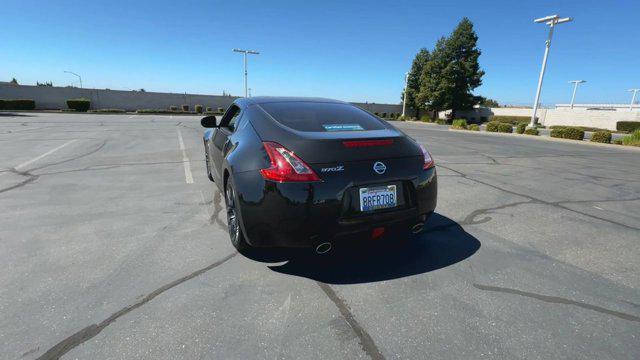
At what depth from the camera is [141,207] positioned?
436 cm

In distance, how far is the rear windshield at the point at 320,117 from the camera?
3.01 m

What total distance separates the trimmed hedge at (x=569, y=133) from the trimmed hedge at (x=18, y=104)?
48.6 m

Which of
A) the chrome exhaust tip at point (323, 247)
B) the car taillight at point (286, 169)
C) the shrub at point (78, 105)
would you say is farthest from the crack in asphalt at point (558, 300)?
the shrub at point (78, 105)

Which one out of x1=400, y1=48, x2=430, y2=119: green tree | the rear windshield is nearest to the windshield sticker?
the rear windshield

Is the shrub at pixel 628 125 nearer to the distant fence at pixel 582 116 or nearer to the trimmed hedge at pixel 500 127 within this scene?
the distant fence at pixel 582 116

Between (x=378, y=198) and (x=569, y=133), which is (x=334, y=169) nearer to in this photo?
(x=378, y=198)

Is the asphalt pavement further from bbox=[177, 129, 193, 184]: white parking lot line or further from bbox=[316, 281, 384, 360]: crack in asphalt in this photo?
bbox=[177, 129, 193, 184]: white parking lot line

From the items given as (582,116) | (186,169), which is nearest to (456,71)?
(582,116)

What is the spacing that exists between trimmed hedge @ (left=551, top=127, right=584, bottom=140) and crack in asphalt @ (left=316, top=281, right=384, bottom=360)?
21983 millimetres

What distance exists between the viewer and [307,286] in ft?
8.61

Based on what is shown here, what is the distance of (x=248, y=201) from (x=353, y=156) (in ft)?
2.99

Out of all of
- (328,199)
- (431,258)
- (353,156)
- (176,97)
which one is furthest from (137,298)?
(176,97)

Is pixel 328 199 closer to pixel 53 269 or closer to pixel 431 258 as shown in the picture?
pixel 431 258

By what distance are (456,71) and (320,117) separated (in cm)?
4349
